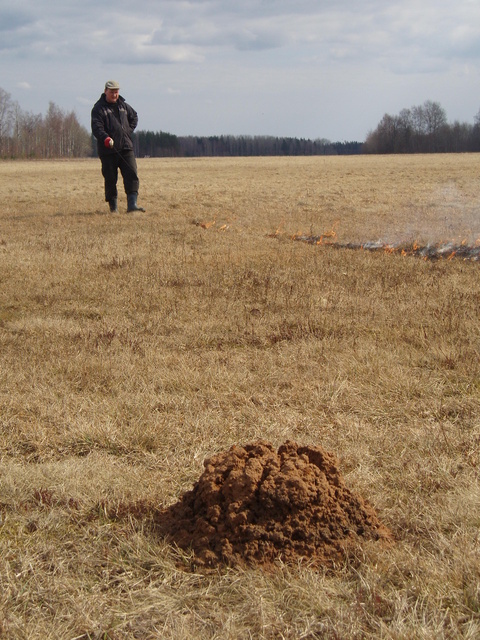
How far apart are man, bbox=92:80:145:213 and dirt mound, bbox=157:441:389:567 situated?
10502mm

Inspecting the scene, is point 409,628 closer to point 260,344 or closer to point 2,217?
point 260,344

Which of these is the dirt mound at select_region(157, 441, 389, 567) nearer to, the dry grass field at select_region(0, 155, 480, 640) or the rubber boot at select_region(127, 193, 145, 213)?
the dry grass field at select_region(0, 155, 480, 640)

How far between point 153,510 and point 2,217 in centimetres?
1293

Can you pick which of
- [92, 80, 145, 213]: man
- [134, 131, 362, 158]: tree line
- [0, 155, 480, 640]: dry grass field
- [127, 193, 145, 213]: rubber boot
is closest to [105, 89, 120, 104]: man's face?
[92, 80, 145, 213]: man

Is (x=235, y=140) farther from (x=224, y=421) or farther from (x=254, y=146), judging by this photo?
(x=224, y=421)

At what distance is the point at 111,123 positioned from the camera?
1269cm

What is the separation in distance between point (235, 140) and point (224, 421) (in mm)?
148023

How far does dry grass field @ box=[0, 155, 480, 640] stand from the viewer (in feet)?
7.72

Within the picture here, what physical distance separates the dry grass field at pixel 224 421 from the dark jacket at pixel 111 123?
4114 mm

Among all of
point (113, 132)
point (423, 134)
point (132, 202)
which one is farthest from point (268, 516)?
point (423, 134)

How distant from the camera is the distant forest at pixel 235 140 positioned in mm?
104375

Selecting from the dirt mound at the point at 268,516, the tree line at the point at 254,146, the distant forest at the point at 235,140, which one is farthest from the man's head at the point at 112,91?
the tree line at the point at 254,146

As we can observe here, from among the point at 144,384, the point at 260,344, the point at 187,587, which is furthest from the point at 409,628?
the point at 260,344

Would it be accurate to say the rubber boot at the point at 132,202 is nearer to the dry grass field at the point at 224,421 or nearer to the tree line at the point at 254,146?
the dry grass field at the point at 224,421
